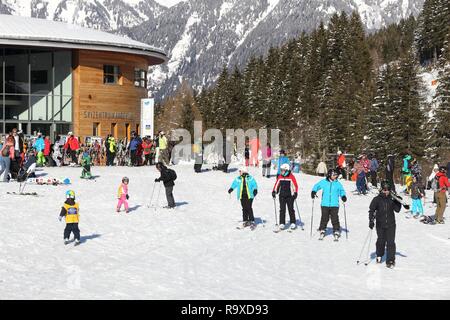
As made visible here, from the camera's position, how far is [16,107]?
38281 mm

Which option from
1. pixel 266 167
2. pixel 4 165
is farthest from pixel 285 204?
pixel 266 167

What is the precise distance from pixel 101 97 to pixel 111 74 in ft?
5.15

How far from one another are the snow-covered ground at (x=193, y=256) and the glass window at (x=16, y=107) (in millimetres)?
16633

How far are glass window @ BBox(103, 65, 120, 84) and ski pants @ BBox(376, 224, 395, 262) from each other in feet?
92.9

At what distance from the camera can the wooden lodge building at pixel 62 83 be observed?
37.9m

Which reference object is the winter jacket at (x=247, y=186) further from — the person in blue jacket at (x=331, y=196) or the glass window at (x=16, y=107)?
the glass window at (x=16, y=107)

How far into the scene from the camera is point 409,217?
20766 millimetres

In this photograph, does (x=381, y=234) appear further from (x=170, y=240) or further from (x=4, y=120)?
(x=4, y=120)

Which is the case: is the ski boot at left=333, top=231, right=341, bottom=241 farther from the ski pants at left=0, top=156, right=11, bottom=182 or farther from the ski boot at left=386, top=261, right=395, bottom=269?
the ski pants at left=0, top=156, right=11, bottom=182

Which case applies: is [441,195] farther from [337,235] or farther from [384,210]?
[384,210]

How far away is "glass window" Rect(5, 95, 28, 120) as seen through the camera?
3806 centimetres

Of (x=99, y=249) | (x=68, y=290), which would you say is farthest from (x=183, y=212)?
(x=68, y=290)

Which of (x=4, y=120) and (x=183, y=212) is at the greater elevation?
(x=4, y=120)
